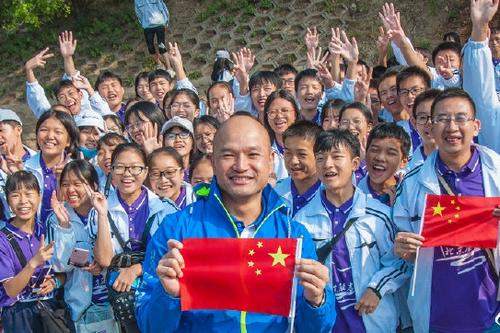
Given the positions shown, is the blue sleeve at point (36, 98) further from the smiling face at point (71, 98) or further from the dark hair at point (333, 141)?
the dark hair at point (333, 141)

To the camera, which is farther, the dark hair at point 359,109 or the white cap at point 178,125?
the white cap at point 178,125

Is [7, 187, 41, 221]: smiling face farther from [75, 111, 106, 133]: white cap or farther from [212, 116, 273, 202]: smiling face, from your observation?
[212, 116, 273, 202]: smiling face

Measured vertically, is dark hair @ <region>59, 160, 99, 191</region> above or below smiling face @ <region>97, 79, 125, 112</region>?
below

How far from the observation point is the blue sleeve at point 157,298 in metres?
2.30

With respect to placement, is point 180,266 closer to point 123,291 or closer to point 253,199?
point 253,199

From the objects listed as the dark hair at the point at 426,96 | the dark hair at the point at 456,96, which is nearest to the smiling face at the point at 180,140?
the dark hair at the point at 426,96

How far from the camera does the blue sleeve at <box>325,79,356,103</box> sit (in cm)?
612

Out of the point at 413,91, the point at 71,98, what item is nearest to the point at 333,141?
the point at 413,91

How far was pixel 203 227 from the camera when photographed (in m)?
2.46

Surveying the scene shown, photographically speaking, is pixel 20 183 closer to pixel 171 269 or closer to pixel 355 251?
pixel 355 251

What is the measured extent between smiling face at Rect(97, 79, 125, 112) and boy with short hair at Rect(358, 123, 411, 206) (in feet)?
14.8

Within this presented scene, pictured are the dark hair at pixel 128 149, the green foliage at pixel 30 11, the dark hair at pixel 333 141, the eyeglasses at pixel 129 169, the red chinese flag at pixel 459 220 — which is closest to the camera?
the red chinese flag at pixel 459 220

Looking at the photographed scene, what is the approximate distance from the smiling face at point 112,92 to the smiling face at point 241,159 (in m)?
5.71

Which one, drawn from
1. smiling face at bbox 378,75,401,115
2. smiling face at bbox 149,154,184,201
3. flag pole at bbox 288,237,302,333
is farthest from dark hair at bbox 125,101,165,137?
flag pole at bbox 288,237,302,333
